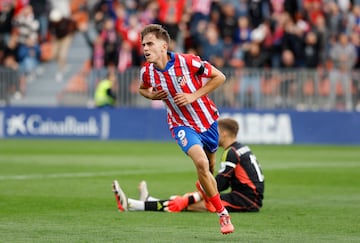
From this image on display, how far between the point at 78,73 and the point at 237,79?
206 inches

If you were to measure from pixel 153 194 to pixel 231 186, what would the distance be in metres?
2.63

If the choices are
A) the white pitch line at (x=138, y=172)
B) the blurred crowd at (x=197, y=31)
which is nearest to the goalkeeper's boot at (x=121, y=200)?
the white pitch line at (x=138, y=172)

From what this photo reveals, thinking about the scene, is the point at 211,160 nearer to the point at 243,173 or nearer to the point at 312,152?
the point at 243,173

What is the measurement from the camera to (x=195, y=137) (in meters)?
11.0

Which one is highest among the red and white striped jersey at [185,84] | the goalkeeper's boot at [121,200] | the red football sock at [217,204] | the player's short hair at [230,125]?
the red and white striped jersey at [185,84]

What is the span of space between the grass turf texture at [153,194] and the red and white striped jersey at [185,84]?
116 cm

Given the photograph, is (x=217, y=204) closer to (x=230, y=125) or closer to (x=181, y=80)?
(x=181, y=80)

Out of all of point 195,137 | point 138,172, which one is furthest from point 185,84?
point 138,172

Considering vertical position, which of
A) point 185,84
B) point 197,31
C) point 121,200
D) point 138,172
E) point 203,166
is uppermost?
point 185,84

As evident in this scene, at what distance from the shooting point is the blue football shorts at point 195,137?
1091 cm

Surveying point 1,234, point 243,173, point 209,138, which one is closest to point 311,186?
point 243,173

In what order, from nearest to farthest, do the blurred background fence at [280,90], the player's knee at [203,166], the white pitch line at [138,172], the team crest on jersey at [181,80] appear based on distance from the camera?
the player's knee at [203,166], the team crest on jersey at [181,80], the white pitch line at [138,172], the blurred background fence at [280,90]

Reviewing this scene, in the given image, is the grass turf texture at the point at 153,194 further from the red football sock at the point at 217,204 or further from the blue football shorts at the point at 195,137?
the blue football shorts at the point at 195,137

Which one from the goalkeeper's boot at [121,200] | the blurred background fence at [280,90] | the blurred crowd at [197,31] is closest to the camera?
the goalkeeper's boot at [121,200]
